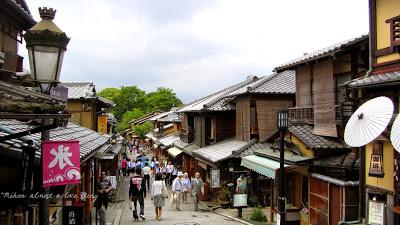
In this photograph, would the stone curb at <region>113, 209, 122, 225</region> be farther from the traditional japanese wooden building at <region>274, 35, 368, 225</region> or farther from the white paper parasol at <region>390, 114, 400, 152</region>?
the white paper parasol at <region>390, 114, 400, 152</region>

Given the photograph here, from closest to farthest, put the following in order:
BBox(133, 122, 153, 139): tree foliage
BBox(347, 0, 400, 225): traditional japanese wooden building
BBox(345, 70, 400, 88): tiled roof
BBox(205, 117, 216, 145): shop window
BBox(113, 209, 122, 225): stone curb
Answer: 1. BBox(345, 70, 400, 88): tiled roof
2. BBox(347, 0, 400, 225): traditional japanese wooden building
3. BBox(113, 209, 122, 225): stone curb
4. BBox(205, 117, 216, 145): shop window
5. BBox(133, 122, 153, 139): tree foliage

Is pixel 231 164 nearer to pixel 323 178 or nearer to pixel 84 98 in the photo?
pixel 323 178

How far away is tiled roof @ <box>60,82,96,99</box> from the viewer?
27.6 metres

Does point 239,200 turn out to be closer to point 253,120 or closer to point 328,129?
point 328,129

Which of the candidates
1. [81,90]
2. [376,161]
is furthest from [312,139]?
[81,90]

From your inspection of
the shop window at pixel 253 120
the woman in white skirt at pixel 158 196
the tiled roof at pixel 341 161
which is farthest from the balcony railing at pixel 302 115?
the woman in white skirt at pixel 158 196

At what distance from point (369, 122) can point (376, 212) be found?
10.1ft

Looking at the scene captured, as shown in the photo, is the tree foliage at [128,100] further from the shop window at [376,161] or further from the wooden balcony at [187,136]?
the shop window at [376,161]

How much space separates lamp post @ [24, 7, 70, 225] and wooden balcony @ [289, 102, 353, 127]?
10.9 metres

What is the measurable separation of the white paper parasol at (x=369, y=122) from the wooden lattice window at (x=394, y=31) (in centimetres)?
206

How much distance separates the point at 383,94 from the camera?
1091cm

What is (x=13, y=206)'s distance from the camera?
6617mm

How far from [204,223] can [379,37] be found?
1000cm

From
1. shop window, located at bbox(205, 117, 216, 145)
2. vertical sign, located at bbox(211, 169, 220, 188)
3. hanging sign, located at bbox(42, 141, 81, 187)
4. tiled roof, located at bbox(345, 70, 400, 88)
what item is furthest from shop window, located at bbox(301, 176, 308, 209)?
hanging sign, located at bbox(42, 141, 81, 187)
